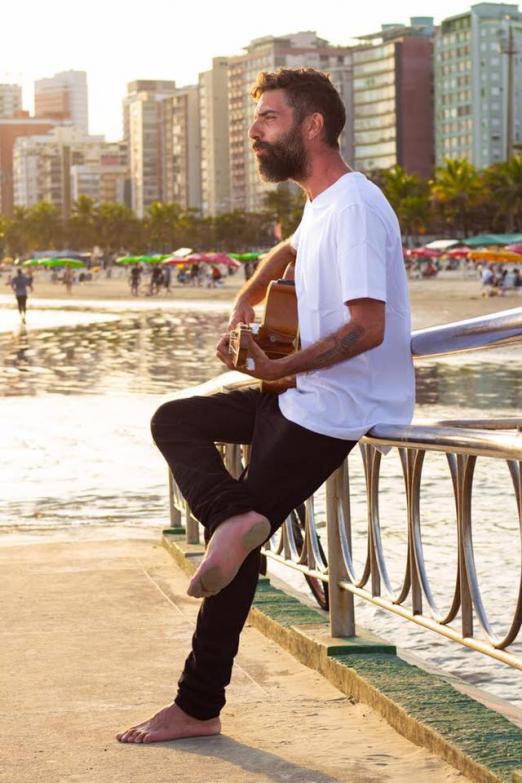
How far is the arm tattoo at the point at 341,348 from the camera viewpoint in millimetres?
3703

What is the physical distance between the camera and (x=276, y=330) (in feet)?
12.8

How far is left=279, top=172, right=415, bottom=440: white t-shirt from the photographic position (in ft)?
12.1

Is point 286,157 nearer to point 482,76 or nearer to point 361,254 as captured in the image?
point 361,254

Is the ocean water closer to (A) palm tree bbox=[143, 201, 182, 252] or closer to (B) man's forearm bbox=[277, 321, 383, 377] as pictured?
(B) man's forearm bbox=[277, 321, 383, 377]

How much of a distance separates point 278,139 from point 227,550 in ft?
3.31

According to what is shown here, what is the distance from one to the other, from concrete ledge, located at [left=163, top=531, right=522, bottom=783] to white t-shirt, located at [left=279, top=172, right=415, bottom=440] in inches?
28.0

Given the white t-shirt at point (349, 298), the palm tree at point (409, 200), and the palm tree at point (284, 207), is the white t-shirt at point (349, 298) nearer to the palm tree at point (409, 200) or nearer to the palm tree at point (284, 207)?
the palm tree at point (409, 200)

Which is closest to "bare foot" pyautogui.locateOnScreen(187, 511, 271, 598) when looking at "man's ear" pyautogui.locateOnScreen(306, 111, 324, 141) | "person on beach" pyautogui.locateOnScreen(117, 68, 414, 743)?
"person on beach" pyautogui.locateOnScreen(117, 68, 414, 743)

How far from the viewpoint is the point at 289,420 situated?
3.85m

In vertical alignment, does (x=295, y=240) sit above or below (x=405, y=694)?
above

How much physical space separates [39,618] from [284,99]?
2.42m

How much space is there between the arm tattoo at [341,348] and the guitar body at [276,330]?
Answer: 183 mm

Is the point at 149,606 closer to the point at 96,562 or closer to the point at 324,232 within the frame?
the point at 96,562

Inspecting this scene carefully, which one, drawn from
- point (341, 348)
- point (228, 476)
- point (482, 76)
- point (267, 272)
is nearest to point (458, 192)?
point (482, 76)
